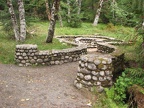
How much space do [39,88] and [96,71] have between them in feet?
6.82

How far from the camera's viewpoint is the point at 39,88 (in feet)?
23.8

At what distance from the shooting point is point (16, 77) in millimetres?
8453

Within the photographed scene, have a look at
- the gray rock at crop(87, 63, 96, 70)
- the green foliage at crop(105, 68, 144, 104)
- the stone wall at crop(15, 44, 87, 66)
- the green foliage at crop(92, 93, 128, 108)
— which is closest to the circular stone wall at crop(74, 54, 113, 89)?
the gray rock at crop(87, 63, 96, 70)

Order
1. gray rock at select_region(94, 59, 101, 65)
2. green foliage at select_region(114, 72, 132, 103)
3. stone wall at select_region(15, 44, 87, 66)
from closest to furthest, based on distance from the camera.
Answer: green foliage at select_region(114, 72, 132, 103) → gray rock at select_region(94, 59, 101, 65) → stone wall at select_region(15, 44, 87, 66)

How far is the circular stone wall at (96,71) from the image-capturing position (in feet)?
22.2

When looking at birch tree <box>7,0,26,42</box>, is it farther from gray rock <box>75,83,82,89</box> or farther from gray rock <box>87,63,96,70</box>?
gray rock <box>87,63,96,70</box>

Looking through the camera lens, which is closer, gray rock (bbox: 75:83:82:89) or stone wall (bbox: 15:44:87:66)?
gray rock (bbox: 75:83:82:89)

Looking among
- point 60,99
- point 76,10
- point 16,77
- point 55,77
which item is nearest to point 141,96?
point 60,99

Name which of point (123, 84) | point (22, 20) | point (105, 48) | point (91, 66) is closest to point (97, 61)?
→ point (91, 66)

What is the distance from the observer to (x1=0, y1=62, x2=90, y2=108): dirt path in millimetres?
6051

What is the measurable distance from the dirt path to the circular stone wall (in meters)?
0.53

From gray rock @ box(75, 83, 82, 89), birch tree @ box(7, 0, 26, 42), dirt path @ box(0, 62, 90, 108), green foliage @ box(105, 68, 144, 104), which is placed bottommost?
dirt path @ box(0, 62, 90, 108)

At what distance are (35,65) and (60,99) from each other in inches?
161

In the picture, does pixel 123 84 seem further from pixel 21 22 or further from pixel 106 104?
pixel 21 22
